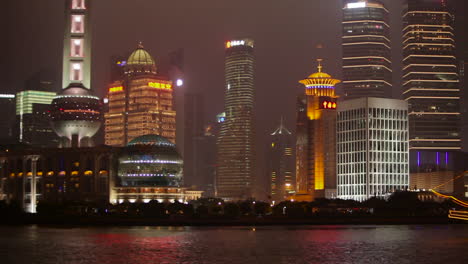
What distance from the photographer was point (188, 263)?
121750 mm

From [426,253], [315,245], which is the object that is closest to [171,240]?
[315,245]

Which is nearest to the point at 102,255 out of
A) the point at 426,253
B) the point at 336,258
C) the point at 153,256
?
the point at 153,256

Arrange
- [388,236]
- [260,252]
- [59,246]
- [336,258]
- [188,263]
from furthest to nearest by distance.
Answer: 1. [388,236]
2. [59,246]
3. [260,252]
4. [336,258]
5. [188,263]

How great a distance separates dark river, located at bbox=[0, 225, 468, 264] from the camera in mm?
127500

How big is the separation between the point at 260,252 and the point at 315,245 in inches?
752

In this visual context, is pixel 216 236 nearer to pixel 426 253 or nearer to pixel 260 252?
pixel 260 252

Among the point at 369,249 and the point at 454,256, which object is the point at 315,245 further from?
the point at 454,256

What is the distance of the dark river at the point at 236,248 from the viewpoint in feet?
418

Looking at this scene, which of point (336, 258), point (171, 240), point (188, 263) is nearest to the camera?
point (188, 263)

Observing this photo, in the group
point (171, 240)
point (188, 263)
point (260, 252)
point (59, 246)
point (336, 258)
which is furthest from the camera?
point (171, 240)

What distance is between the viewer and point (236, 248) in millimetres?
146875

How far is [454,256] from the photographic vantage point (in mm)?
130625

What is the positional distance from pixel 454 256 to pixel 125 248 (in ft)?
171

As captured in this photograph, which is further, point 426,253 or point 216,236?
point 216,236
